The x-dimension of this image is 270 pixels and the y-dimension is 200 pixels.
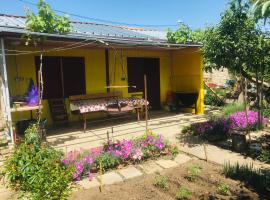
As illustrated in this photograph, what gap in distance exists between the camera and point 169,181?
13.4ft

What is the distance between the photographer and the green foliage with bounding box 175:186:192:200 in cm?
353

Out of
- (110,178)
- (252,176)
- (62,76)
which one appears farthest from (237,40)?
(62,76)

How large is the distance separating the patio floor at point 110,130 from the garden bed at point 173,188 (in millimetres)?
2217

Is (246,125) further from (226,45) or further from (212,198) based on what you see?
(212,198)

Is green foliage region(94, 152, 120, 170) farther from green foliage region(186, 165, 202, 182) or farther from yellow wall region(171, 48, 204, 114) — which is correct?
yellow wall region(171, 48, 204, 114)

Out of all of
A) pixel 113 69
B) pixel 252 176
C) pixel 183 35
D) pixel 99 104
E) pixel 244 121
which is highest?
pixel 183 35

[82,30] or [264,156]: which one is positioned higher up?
[82,30]

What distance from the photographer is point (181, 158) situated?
5250 millimetres

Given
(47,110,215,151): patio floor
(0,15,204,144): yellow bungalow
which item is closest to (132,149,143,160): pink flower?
(47,110,215,151): patio floor

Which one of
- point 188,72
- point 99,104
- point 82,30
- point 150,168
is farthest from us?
point 188,72

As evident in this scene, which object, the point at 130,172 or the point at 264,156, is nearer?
the point at 130,172

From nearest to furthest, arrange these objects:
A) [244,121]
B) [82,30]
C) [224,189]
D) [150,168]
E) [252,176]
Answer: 1. [224,189]
2. [252,176]
3. [150,168]
4. [244,121]
5. [82,30]

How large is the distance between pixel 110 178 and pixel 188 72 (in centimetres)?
738

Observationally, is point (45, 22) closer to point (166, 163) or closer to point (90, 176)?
point (90, 176)
